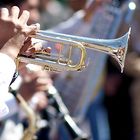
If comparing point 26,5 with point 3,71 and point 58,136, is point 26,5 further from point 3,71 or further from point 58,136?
point 3,71

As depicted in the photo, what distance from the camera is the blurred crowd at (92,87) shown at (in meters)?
4.45

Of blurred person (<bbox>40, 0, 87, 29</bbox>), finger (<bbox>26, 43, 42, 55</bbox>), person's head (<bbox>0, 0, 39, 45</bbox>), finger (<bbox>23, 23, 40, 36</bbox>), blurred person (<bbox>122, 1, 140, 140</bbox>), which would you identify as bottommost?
blurred person (<bbox>40, 0, 87, 29</bbox>)

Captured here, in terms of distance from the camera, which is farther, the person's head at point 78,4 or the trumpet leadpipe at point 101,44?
the person's head at point 78,4

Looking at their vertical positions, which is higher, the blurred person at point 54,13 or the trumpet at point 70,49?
the trumpet at point 70,49

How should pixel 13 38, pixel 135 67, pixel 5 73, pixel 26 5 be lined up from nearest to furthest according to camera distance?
pixel 5 73
pixel 13 38
pixel 26 5
pixel 135 67

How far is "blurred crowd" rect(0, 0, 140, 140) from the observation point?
4.45 meters

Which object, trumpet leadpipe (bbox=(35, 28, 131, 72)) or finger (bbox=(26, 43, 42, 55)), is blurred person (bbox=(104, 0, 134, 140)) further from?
finger (bbox=(26, 43, 42, 55))

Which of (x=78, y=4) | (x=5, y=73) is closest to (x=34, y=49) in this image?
(x=5, y=73)

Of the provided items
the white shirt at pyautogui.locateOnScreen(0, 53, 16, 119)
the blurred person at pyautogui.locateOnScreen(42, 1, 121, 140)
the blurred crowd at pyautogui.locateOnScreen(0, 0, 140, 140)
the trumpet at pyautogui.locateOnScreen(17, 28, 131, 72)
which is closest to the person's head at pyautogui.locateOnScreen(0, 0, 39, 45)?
the blurred crowd at pyautogui.locateOnScreen(0, 0, 140, 140)

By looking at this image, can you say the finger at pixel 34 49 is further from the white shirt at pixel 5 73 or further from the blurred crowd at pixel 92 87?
the blurred crowd at pixel 92 87

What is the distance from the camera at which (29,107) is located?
4.37m

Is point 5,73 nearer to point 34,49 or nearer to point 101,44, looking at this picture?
point 34,49

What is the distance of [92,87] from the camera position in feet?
16.9

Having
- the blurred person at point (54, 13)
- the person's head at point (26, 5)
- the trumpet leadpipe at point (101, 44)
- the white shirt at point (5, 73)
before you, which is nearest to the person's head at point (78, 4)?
the person's head at point (26, 5)
